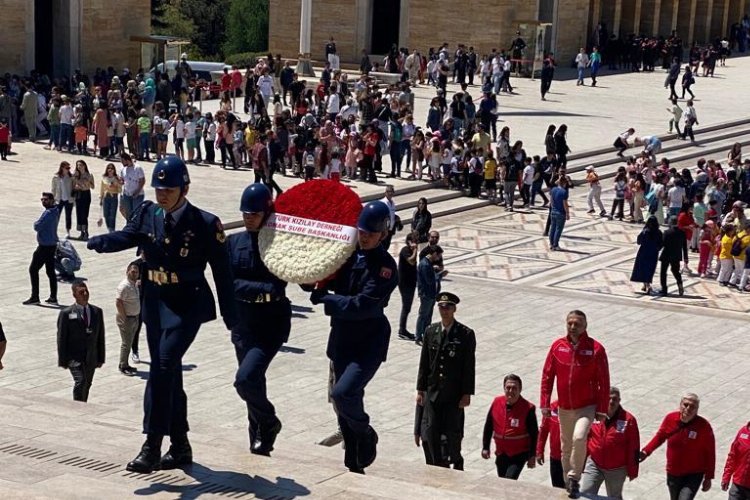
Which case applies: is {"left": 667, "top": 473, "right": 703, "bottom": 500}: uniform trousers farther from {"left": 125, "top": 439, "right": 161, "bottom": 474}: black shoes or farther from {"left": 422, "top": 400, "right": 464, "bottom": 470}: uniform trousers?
{"left": 125, "top": 439, "right": 161, "bottom": 474}: black shoes

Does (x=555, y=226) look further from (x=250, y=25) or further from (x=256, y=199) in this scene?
(x=250, y=25)

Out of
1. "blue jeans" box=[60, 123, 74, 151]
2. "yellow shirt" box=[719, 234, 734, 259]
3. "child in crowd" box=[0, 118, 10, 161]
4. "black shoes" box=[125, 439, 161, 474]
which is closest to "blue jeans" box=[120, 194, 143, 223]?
"child in crowd" box=[0, 118, 10, 161]

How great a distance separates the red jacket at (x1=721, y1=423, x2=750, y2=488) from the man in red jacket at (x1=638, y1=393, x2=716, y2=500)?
0.44 feet

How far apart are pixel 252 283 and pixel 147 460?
3.73 ft

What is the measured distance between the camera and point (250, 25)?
61.3 metres

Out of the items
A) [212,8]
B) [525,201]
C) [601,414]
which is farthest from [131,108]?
[212,8]

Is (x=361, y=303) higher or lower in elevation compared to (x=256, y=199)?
lower

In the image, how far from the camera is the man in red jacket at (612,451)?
970 cm

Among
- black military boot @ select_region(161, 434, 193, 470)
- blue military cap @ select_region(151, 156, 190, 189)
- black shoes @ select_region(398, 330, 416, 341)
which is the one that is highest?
blue military cap @ select_region(151, 156, 190, 189)

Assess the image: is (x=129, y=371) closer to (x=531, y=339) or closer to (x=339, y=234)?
(x=531, y=339)

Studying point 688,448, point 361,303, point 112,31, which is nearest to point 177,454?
point 361,303

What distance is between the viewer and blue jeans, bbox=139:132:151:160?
28297 millimetres

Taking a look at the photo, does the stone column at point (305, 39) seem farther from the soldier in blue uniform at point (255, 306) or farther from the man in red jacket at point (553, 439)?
the soldier in blue uniform at point (255, 306)

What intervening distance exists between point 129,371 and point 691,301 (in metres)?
8.82
